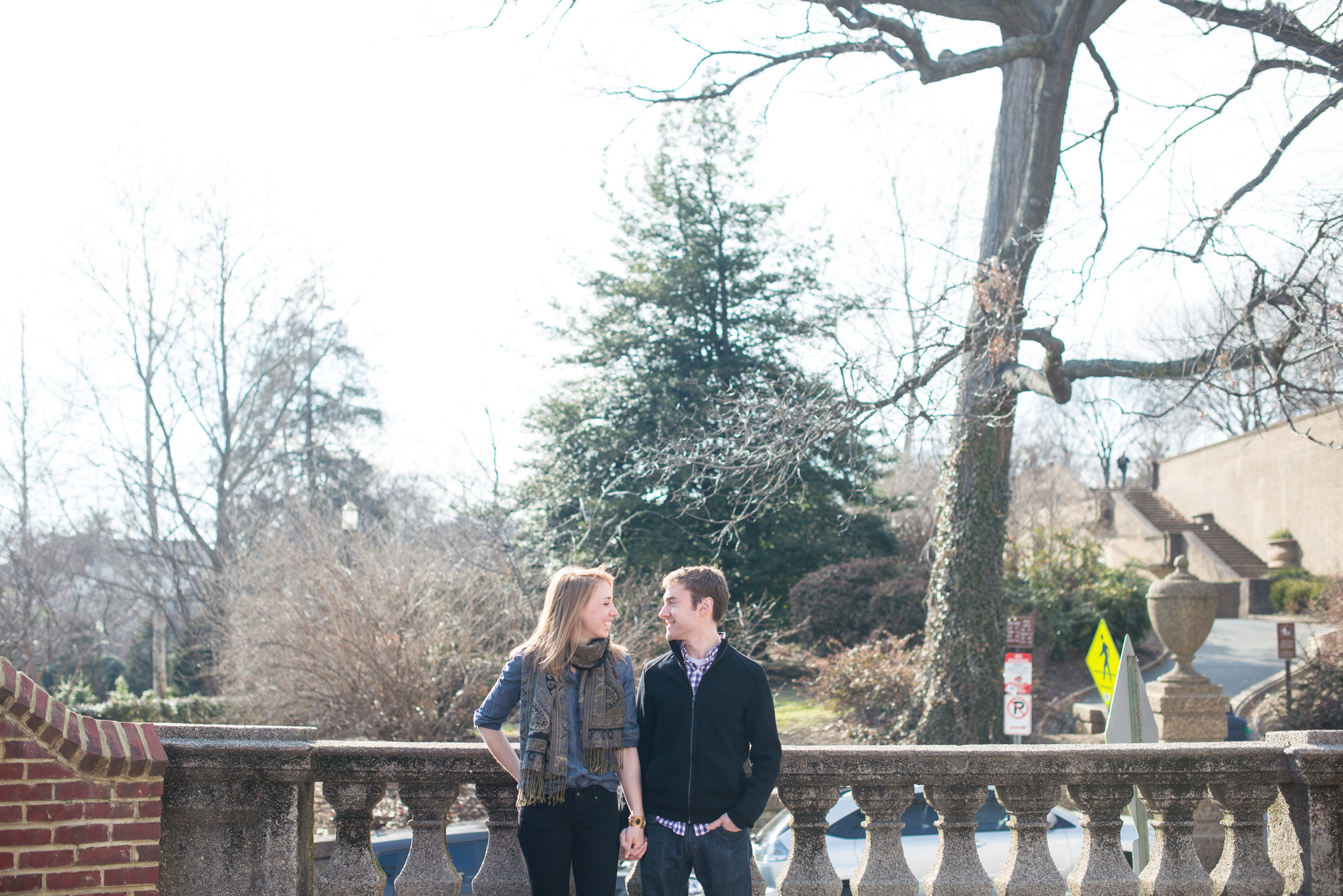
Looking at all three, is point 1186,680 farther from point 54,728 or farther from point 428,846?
point 54,728

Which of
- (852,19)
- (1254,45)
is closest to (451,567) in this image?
(852,19)

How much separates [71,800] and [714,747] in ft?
7.30

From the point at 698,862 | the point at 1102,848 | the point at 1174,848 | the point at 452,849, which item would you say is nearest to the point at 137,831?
the point at 698,862

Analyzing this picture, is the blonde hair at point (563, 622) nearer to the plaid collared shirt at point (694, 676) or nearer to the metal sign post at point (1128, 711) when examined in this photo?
the plaid collared shirt at point (694, 676)

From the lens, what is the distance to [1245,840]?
4.22 metres

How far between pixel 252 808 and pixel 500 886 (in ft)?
3.37

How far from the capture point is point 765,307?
22.5 metres

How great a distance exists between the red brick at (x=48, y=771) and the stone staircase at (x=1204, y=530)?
32.7 meters

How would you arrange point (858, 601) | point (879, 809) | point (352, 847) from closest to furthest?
1. point (352, 847)
2. point (879, 809)
3. point (858, 601)

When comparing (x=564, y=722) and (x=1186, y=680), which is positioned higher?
(x=564, y=722)

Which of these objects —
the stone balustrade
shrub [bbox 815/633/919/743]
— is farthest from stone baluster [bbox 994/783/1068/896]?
shrub [bbox 815/633/919/743]

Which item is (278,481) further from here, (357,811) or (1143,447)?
(1143,447)

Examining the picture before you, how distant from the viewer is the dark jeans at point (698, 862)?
11.0 feet

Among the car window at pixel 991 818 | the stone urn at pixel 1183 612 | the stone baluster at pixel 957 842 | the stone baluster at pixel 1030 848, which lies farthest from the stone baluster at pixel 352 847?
the stone urn at pixel 1183 612
